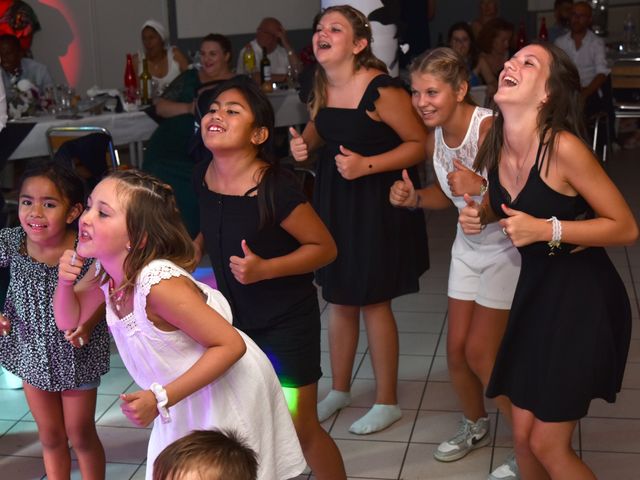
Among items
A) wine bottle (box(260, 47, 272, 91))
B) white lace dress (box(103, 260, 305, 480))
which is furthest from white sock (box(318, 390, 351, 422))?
wine bottle (box(260, 47, 272, 91))

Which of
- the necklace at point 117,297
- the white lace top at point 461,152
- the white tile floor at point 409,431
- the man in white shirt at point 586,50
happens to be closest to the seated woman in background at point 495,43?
the man in white shirt at point 586,50

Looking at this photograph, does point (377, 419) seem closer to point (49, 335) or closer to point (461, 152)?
point (461, 152)

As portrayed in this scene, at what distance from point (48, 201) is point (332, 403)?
1.45 m

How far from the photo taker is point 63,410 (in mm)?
3023

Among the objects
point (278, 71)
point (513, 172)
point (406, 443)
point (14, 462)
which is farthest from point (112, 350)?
point (278, 71)

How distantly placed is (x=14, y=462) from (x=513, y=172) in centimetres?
208

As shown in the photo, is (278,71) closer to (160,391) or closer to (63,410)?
(63,410)

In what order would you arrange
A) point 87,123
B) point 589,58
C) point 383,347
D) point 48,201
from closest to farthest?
1. point 48,201
2. point 383,347
3. point 87,123
4. point 589,58

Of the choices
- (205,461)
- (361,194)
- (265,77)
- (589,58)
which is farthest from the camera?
(589,58)

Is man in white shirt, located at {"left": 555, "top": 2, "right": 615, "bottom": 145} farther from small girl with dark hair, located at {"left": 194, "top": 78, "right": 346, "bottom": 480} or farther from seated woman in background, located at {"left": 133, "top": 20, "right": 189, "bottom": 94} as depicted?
small girl with dark hair, located at {"left": 194, "top": 78, "right": 346, "bottom": 480}

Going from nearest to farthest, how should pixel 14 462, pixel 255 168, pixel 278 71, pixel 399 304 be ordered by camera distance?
pixel 255 168 → pixel 14 462 → pixel 399 304 → pixel 278 71

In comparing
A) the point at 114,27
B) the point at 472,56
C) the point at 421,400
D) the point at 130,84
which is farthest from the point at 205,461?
the point at 114,27

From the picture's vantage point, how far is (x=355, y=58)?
11.7ft

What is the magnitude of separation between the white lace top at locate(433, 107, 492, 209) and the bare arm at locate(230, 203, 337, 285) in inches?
23.7
